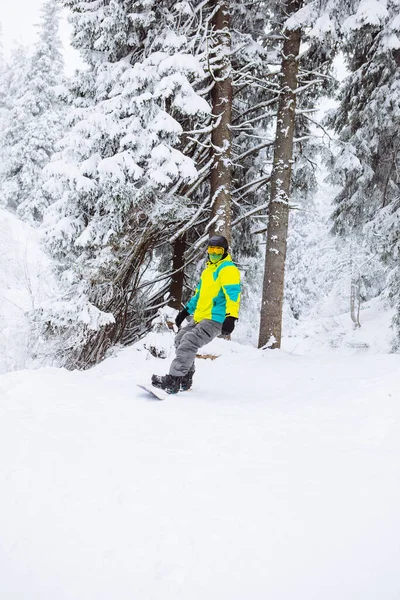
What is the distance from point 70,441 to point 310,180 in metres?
9.93

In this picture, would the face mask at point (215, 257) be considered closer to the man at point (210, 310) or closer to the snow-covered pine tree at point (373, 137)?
the man at point (210, 310)

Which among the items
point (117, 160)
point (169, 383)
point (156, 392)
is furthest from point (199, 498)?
point (117, 160)

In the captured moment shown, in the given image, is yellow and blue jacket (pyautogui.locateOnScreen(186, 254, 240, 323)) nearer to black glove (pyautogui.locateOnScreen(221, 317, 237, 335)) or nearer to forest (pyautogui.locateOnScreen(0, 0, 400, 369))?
black glove (pyautogui.locateOnScreen(221, 317, 237, 335))

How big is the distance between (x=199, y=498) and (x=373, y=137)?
9.84 metres

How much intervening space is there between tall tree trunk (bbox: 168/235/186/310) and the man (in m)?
5.15

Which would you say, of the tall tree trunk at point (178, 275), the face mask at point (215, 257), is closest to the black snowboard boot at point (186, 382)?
the face mask at point (215, 257)

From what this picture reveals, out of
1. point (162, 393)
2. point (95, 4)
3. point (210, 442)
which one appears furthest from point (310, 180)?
point (210, 442)

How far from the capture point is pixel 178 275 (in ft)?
34.1

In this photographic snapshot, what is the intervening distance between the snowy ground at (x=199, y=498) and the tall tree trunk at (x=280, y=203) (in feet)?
14.9

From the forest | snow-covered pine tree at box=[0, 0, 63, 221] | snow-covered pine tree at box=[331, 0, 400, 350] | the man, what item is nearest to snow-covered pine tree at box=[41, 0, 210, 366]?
the forest

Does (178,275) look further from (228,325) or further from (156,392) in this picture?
(156,392)

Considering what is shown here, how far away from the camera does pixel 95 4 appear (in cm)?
891

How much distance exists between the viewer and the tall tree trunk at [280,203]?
8852 mm

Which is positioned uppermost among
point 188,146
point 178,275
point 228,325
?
point 188,146
